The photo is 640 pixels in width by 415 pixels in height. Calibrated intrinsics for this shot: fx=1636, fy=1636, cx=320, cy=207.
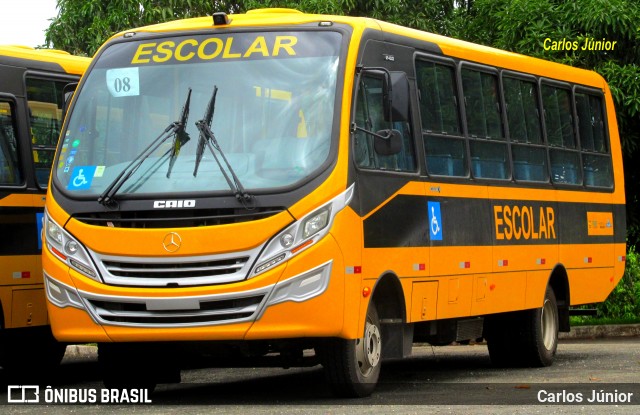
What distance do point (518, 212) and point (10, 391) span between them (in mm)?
5305

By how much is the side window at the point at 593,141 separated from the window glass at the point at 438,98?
12.3 ft

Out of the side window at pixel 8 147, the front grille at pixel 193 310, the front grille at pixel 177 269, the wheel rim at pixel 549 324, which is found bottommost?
the wheel rim at pixel 549 324

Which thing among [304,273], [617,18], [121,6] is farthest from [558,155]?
[121,6]

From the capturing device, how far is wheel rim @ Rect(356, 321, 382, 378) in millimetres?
12859

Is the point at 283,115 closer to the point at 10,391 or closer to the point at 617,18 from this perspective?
the point at 10,391

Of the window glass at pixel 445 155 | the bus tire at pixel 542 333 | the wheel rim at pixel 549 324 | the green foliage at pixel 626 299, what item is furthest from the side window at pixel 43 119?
the green foliage at pixel 626 299

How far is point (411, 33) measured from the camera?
47.9ft

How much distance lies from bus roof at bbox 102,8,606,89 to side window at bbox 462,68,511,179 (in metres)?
0.22

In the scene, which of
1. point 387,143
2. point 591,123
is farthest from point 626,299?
point 387,143

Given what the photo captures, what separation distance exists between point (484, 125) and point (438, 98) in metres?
1.13

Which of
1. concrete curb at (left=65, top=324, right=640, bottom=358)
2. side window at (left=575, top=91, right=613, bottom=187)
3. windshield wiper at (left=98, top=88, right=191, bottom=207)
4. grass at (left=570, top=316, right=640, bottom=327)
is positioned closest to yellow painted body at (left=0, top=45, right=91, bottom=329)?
windshield wiper at (left=98, top=88, right=191, bottom=207)

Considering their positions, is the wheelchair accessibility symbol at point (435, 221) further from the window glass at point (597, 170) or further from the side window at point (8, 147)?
the window glass at point (597, 170)

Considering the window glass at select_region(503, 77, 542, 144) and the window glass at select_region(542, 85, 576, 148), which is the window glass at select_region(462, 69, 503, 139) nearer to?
the window glass at select_region(503, 77, 542, 144)

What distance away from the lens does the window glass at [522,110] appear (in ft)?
55.1
